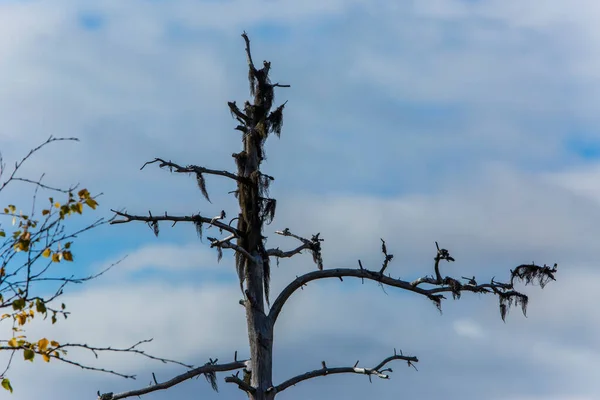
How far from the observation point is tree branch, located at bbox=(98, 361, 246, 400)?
1786 centimetres

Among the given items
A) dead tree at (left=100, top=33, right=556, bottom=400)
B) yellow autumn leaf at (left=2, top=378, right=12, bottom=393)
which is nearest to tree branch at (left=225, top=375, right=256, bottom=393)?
dead tree at (left=100, top=33, right=556, bottom=400)

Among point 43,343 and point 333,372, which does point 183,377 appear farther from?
point 43,343

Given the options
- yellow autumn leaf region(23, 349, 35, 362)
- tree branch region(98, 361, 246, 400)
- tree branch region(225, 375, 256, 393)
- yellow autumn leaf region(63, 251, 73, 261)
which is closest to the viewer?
yellow autumn leaf region(23, 349, 35, 362)

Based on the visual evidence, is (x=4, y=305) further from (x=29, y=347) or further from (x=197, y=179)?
(x=197, y=179)

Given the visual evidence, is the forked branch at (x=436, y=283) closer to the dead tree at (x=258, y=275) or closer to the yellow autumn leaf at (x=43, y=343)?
the dead tree at (x=258, y=275)

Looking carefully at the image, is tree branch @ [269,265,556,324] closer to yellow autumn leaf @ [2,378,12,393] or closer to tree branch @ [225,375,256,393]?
Answer: tree branch @ [225,375,256,393]

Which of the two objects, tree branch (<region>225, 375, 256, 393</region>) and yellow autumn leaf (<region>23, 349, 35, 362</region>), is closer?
yellow autumn leaf (<region>23, 349, 35, 362</region>)

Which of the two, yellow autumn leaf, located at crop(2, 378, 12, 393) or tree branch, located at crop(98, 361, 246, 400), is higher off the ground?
tree branch, located at crop(98, 361, 246, 400)

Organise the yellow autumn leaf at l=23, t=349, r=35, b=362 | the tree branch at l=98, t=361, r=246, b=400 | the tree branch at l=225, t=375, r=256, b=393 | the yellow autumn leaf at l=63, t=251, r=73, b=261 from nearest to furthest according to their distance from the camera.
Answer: the yellow autumn leaf at l=23, t=349, r=35, b=362
the yellow autumn leaf at l=63, t=251, r=73, b=261
the tree branch at l=225, t=375, r=256, b=393
the tree branch at l=98, t=361, r=246, b=400

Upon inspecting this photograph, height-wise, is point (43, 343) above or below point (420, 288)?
below

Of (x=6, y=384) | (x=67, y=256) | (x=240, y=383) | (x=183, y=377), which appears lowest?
(x=6, y=384)

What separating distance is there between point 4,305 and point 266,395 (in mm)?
8877

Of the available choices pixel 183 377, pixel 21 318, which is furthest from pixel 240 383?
pixel 21 318

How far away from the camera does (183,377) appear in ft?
58.8
